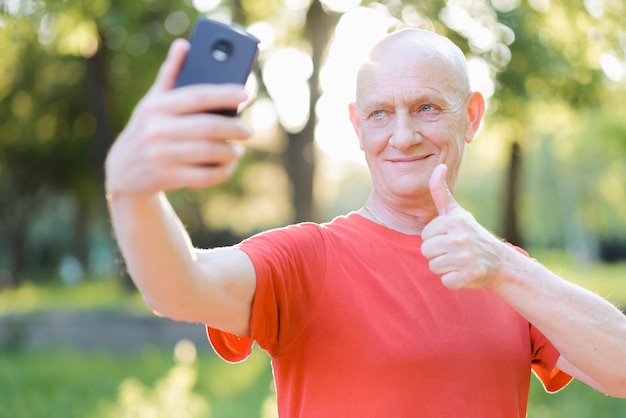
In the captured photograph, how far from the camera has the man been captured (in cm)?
184

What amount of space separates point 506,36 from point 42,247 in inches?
1354

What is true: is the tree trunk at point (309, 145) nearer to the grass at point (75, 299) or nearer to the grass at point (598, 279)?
the grass at point (75, 299)

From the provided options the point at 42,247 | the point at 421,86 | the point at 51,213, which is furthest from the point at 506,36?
the point at 42,247

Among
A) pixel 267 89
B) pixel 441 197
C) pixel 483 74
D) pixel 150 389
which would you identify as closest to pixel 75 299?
pixel 267 89

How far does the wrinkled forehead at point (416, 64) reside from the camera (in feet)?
7.58

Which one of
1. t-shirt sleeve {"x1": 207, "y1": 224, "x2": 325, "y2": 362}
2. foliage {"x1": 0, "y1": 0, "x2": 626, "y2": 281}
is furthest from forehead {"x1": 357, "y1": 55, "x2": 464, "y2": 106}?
foliage {"x1": 0, "y1": 0, "x2": 626, "y2": 281}

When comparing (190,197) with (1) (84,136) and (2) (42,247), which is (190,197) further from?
(2) (42,247)

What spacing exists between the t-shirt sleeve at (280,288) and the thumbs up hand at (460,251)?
0.38 meters

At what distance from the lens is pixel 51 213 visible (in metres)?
33.7

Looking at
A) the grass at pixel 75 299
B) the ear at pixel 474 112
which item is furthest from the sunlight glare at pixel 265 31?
the ear at pixel 474 112

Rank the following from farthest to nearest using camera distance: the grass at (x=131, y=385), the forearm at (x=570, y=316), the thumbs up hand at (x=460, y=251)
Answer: the grass at (x=131, y=385), the forearm at (x=570, y=316), the thumbs up hand at (x=460, y=251)

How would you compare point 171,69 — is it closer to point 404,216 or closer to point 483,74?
point 404,216

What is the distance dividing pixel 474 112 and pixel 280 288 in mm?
908

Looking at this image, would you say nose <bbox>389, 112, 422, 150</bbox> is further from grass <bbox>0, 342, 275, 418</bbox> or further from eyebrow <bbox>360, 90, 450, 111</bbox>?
grass <bbox>0, 342, 275, 418</bbox>
